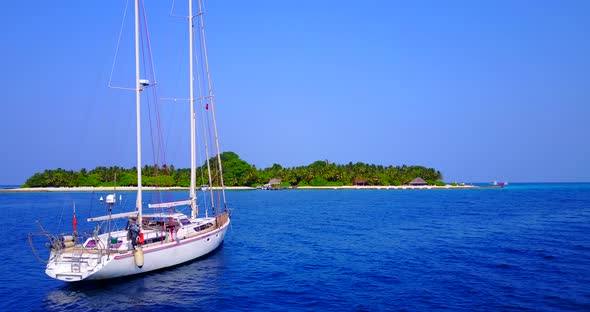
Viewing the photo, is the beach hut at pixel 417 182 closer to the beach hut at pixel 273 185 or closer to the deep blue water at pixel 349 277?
the beach hut at pixel 273 185

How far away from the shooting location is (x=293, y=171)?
179625mm

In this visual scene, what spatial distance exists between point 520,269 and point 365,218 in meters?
30.9

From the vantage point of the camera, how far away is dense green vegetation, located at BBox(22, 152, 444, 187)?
167m

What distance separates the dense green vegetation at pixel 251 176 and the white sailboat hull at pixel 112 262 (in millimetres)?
139654

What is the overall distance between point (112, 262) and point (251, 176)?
499 ft

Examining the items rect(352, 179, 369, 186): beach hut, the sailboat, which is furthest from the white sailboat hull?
rect(352, 179, 369, 186): beach hut

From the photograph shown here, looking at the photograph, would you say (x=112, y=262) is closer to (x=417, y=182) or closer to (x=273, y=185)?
(x=273, y=185)

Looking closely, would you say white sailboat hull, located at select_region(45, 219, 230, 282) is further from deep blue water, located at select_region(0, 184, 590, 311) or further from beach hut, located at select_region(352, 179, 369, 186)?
beach hut, located at select_region(352, 179, 369, 186)

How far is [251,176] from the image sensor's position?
172875mm

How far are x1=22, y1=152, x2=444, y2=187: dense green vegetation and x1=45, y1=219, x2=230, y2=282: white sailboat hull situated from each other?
13965 centimetres

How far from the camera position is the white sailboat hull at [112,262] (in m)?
20.5

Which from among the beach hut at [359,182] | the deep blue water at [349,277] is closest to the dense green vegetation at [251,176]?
the beach hut at [359,182]

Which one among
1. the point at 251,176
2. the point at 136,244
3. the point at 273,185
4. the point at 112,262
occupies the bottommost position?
the point at 112,262

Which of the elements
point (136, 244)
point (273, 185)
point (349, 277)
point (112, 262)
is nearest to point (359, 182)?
point (273, 185)
